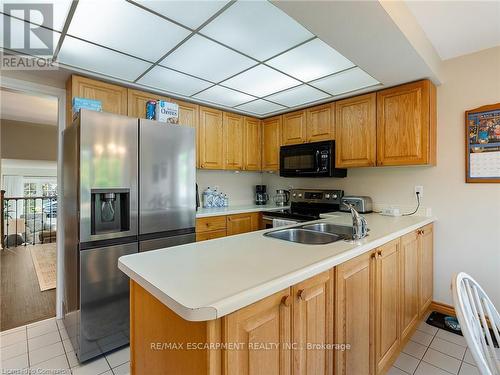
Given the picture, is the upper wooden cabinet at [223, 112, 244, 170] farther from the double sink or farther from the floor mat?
the floor mat

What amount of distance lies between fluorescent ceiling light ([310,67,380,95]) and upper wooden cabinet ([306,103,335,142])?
345 millimetres

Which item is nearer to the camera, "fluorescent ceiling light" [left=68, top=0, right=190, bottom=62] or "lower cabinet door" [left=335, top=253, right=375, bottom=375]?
"lower cabinet door" [left=335, top=253, right=375, bottom=375]

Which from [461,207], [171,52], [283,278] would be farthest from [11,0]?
[461,207]

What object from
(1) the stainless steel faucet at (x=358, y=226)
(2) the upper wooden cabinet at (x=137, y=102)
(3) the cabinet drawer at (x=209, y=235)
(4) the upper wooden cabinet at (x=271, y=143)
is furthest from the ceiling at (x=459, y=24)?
(3) the cabinet drawer at (x=209, y=235)

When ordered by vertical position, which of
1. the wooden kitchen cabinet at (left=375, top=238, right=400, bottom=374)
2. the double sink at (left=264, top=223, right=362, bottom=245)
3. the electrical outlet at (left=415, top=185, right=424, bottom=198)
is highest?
the electrical outlet at (left=415, top=185, right=424, bottom=198)

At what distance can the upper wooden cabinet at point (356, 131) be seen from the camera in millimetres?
2691

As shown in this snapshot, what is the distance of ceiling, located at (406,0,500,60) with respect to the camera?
170 cm

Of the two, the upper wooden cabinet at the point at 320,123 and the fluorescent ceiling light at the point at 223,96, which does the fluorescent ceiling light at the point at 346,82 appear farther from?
the fluorescent ceiling light at the point at 223,96

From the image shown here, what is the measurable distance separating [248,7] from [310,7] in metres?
0.37

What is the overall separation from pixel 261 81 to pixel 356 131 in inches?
46.5

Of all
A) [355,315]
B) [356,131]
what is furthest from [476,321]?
[356,131]

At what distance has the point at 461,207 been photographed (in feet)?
7.80

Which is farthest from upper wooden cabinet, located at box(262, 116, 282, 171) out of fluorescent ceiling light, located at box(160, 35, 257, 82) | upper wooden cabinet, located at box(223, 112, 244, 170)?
fluorescent ceiling light, located at box(160, 35, 257, 82)

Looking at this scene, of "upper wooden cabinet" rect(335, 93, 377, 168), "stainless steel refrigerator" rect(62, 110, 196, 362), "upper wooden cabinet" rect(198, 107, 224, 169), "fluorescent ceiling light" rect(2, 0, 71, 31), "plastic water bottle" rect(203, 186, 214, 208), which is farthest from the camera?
"plastic water bottle" rect(203, 186, 214, 208)
